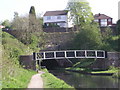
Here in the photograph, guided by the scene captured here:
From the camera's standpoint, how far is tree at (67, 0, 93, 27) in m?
69.6

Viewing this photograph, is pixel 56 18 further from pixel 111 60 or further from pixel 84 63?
pixel 111 60

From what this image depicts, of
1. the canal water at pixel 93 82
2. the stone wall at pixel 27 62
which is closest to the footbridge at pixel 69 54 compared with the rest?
the stone wall at pixel 27 62

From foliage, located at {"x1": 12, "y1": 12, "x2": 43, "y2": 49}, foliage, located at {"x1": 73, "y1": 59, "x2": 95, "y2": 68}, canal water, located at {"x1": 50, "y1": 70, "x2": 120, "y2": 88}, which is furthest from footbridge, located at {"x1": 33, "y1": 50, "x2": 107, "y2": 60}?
foliage, located at {"x1": 12, "y1": 12, "x2": 43, "y2": 49}

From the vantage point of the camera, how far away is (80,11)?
69938mm

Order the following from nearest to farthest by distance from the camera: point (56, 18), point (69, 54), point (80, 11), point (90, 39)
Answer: point (69, 54)
point (90, 39)
point (80, 11)
point (56, 18)

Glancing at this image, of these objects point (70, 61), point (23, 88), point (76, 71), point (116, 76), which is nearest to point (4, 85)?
point (23, 88)

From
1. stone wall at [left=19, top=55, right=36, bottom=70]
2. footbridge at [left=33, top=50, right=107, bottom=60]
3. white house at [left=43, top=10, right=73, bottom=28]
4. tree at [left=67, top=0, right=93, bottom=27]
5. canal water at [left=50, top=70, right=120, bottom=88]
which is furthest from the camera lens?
white house at [left=43, top=10, right=73, bottom=28]

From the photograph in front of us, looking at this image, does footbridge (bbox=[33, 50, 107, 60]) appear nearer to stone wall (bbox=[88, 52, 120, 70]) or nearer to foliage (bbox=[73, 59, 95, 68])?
stone wall (bbox=[88, 52, 120, 70])

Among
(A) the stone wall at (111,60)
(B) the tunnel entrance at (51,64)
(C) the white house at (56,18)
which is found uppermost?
(C) the white house at (56,18)

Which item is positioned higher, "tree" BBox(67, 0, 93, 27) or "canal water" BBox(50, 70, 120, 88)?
"tree" BBox(67, 0, 93, 27)

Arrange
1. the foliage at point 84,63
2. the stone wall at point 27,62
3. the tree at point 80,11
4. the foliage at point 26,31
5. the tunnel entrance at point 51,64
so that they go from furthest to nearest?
the tree at point 80,11 < the foliage at point 26,31 < the tunnel entrance at point 51,64 < the foliage at point 84,63 < the stone wall at point 27,62

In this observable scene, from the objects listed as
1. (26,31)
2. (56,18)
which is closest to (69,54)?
(26,31)

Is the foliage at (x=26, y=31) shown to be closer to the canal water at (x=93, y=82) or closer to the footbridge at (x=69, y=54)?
the footbridge at (x=69, y=54)

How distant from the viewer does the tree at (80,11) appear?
69625 millimetres
